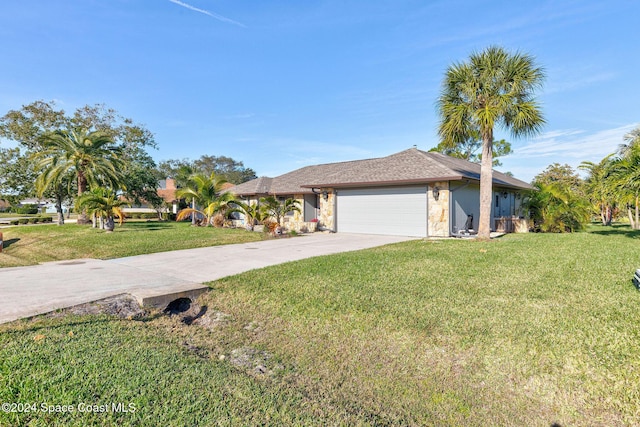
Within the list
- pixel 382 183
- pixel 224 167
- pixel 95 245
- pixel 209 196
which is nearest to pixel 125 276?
pixel 95 245

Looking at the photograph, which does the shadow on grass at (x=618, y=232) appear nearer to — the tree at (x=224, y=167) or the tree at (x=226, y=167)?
the tree at (x=224, y=167)

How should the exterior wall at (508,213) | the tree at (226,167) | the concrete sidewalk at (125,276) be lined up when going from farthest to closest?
the tree at (226,167) → the exterior wall at (508,213) → the concrete sidewalk at (125,276)

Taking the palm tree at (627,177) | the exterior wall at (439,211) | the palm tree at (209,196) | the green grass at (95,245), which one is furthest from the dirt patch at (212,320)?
the palm tree at (209,196)

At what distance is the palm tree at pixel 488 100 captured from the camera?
40.7 feet

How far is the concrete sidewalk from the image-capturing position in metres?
5.41

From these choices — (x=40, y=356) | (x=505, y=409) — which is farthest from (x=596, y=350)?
(x=40, y=356)

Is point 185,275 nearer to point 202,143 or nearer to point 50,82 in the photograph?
point 50,82

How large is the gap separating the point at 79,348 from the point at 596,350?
5.97 meters

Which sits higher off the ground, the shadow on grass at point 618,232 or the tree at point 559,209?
the tree at point 559,209

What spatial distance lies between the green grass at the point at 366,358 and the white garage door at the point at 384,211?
9.70 m

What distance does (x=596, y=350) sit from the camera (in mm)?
3684

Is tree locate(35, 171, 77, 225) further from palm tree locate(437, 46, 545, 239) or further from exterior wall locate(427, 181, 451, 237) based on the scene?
palm tree locate(437, 46, 545, 239)

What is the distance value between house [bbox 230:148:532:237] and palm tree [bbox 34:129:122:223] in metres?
11.8

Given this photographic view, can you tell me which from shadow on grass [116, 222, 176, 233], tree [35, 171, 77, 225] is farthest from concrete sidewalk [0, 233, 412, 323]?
tree [35, 171, 77, 225]
